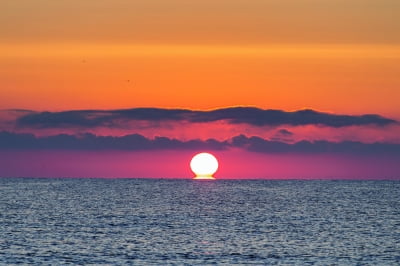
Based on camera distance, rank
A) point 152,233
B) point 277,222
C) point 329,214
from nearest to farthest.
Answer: point 152,233, point 277,222, point 329,214

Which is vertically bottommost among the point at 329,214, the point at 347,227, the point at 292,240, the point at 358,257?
the point at 358,257

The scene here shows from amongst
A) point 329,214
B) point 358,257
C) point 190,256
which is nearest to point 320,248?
point 358,257

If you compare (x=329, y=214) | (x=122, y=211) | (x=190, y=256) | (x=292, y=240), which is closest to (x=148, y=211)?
(x=122, y=211)

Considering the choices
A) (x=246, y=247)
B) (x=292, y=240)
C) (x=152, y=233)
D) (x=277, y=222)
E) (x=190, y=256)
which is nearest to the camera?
(x=190, y=256)

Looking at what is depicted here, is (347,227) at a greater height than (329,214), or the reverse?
(329,214)

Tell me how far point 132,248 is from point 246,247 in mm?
11340

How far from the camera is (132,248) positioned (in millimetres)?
88062

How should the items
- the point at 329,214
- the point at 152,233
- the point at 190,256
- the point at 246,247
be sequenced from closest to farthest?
the point at 190,256
the point at 246,247
the point at 152,233
the point at 329,214

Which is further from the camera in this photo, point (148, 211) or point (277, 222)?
point (148, 211)

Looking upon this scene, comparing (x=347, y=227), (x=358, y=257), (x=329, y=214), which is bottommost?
(x=358, y=257)

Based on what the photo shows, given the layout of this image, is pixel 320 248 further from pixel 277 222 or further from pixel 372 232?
pixel 277 222

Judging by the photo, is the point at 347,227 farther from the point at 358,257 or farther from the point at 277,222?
the point at 358,257

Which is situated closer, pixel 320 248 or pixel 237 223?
pixel 320 248

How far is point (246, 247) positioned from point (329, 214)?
5353 centimetres
